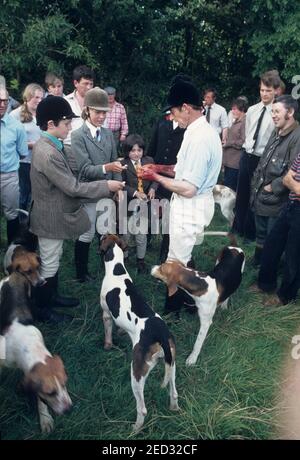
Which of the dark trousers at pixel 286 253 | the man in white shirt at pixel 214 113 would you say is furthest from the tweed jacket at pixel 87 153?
the man in white shirt at pixel 214 113

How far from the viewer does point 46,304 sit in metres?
4.42

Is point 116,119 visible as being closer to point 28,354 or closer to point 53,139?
point 53,139

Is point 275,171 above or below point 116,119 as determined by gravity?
below

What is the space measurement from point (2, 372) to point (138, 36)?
8.03 metres

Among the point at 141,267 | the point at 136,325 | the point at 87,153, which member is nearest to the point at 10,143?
the point at 87,153

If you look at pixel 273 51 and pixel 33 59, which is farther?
pixel 273 51

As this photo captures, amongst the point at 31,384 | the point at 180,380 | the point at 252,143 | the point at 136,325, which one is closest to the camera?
the point at 31,384

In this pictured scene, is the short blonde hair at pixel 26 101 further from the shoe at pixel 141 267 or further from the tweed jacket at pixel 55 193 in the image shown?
the shoe at pixel 141 267

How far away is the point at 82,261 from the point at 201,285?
1.77 metres

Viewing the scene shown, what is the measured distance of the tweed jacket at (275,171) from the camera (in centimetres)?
489

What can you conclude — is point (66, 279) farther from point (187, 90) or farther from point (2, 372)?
point (187, 90)

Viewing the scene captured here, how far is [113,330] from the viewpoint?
4434 mm

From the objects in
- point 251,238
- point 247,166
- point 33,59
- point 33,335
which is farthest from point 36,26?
point 33,335

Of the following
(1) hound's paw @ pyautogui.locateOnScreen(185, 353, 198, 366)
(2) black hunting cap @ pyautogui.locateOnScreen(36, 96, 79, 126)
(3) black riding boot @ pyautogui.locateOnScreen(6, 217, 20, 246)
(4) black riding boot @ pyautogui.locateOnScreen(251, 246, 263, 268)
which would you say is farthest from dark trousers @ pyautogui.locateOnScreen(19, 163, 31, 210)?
(1) hound's paw @ pyautogui.locateOnScreen(185, 353, 198, 366)
